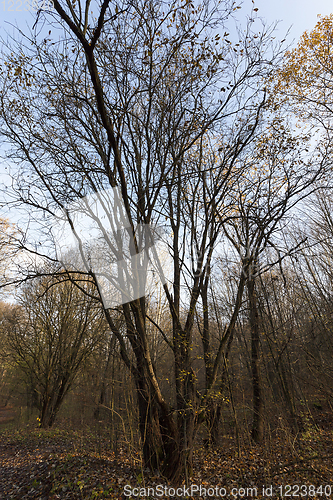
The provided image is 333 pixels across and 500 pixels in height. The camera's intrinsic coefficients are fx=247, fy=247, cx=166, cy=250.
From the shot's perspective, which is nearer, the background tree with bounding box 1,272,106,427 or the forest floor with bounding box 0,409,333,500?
the forest floor with bounding box 0,409,333,500

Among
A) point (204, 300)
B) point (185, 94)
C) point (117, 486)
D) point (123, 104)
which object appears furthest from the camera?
point (204, 300)

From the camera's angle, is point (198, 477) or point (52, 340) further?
point (52, 340)

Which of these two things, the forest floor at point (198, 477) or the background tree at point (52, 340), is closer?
the forest floor at point (198, 477)

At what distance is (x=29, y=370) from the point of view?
1254cm

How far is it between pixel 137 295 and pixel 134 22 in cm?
518

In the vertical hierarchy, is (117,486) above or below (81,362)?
below

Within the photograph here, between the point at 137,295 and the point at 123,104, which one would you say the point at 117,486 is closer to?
the point at 137,295

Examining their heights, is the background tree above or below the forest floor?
above

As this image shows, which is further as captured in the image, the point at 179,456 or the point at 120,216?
the point at 120,216

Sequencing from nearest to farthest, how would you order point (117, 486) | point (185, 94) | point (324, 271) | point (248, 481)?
point (117, 486), point (248, 481), point (185, 94), point (324, 271)

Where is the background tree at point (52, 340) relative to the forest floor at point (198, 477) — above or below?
above

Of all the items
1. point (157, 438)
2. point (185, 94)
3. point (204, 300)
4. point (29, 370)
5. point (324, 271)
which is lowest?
point (157, 438)

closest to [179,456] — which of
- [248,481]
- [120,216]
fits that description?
[248,481]

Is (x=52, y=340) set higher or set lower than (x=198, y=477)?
higher
